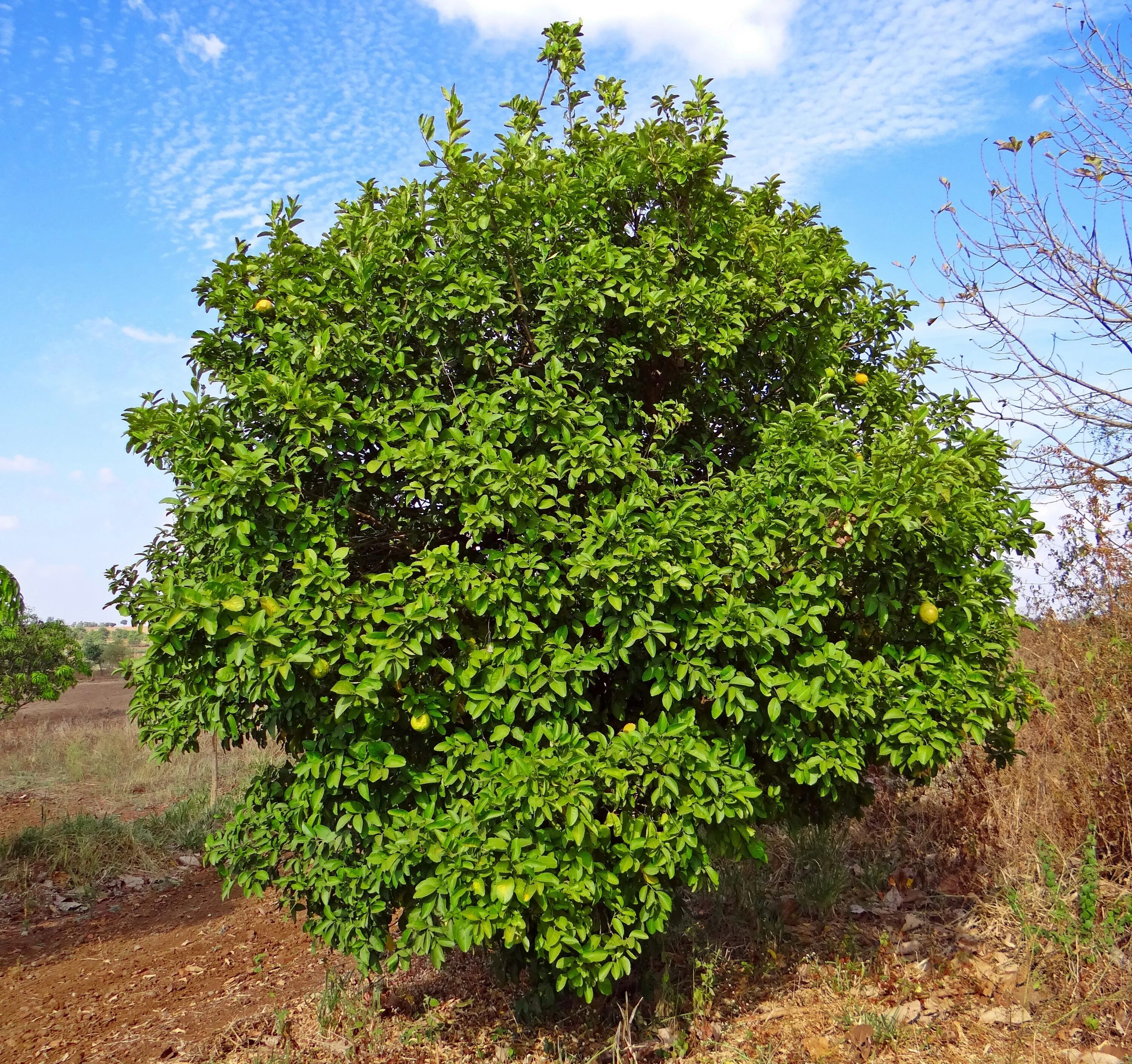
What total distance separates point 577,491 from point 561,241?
3.97ft

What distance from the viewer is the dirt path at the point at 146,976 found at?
16.7 feet

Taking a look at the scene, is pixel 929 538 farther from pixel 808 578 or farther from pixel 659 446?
pixel 659 446

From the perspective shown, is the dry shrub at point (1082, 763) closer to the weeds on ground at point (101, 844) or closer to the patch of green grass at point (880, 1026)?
the patch of green grass at point (880, 1026)

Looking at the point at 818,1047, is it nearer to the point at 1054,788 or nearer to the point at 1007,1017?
the point at 1007,1017

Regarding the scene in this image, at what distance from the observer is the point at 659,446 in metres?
4.39

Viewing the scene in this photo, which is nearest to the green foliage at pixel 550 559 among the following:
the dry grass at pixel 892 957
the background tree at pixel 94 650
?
the dry grass at pixel 892 957

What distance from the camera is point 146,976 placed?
20.2ft

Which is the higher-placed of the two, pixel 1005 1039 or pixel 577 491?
pixel 577 491

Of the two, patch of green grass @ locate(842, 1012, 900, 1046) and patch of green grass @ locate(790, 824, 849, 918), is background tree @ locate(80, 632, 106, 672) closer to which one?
patch of green grass @ locate(790, 824, 849, 918)

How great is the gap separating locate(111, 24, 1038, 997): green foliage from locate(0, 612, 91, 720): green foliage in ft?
19.4

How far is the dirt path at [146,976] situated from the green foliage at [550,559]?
170 cm

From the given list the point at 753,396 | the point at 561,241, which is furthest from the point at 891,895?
the point at 561,241

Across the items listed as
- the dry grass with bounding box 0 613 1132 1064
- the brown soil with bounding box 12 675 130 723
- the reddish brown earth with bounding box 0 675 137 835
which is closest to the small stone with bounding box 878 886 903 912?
the dry grass with bounding box 0 613 1132 1064

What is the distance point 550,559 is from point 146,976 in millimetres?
4953
